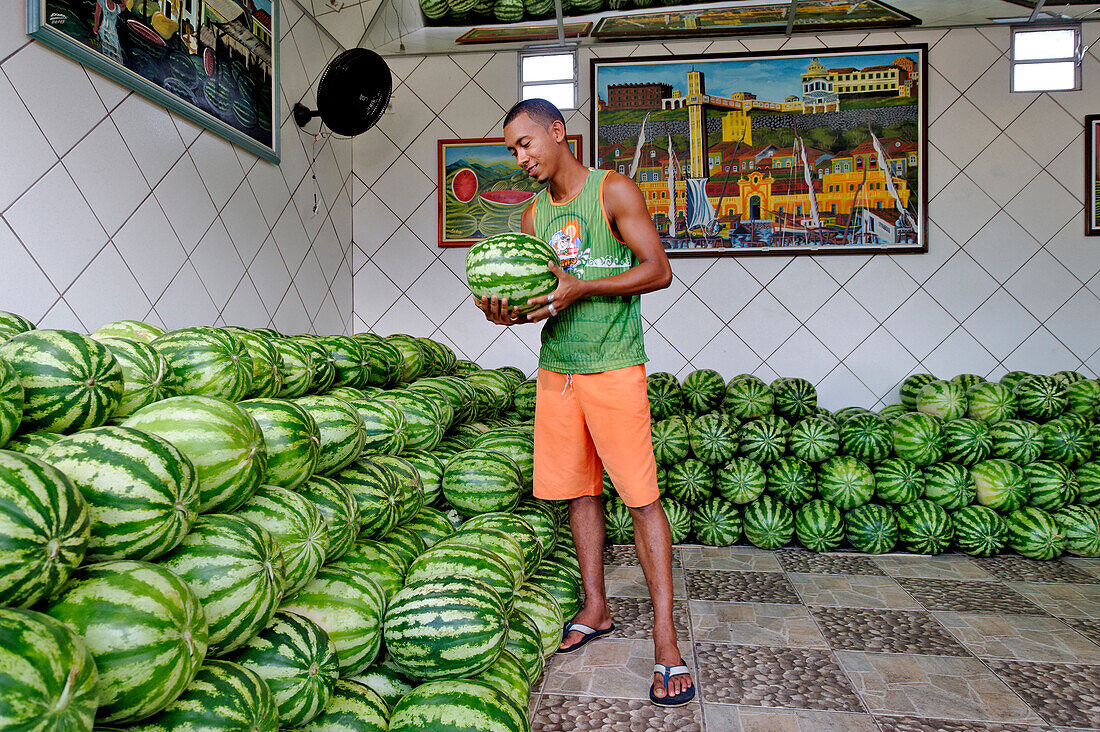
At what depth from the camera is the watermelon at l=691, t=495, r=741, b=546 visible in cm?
380

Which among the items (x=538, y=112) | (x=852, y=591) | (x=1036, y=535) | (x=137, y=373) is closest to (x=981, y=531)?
(x=1036, y=535)

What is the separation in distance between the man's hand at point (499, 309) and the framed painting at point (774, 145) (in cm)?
246

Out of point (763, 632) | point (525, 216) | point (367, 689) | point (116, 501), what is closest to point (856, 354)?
point (763, 632)

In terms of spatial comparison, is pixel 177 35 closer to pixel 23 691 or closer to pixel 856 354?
pixel 23 691

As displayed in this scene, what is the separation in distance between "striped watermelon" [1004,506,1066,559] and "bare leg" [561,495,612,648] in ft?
7.92

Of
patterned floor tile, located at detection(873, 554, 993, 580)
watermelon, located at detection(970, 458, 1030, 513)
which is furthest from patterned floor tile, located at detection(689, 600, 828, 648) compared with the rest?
watermelon, located at detection(970, 458, 1030, 513)

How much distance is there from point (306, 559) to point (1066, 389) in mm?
4377

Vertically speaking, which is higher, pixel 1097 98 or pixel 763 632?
pixel 1097 98

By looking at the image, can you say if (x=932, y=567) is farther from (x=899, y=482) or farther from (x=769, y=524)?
(x=769, y=524)

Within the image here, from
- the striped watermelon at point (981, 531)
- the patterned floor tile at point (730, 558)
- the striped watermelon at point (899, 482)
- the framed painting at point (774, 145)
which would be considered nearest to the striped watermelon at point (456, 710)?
the patterned floor tile at point (730, 558)

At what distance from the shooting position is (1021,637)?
2.55 metres

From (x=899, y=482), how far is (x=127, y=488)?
3.67m

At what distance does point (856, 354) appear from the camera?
449 centimetres

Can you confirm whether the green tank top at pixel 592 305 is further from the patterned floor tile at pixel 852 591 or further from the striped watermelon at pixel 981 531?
the striped watermelon at pixel 981 531
